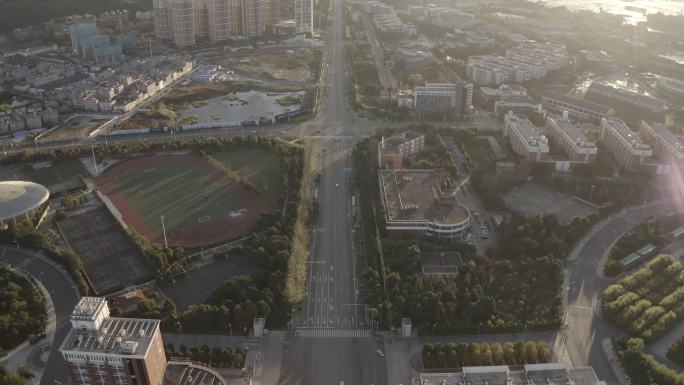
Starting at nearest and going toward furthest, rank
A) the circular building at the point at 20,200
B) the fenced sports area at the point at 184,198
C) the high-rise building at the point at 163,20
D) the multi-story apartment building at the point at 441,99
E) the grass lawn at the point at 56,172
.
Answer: the circular building at the point at 20,200, the fenced sports area at the point at 184,198, the grass lawn at the point at 56,172, the multi-story apartment building at the point at 441,99, the high-rise building at the point at 163,20

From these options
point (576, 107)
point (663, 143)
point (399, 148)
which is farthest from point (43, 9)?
point (663, 143)

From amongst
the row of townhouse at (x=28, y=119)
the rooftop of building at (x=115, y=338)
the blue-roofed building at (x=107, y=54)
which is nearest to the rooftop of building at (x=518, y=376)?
the rooftop of building at (x=115, y=338)

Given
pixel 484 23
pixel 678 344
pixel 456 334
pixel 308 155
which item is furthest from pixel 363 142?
pixel 484 23

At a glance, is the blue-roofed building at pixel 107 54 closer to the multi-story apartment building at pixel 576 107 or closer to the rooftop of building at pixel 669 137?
the multi-story apartment building at pixel 576 107

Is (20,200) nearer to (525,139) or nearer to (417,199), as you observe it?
(417,199)

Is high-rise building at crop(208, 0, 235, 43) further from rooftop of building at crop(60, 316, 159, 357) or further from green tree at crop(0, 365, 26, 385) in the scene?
rooftop of building at crop(60, 316, 159, 357)

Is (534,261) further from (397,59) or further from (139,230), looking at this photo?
(397,59)
